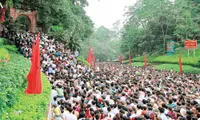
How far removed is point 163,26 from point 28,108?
1353 inches

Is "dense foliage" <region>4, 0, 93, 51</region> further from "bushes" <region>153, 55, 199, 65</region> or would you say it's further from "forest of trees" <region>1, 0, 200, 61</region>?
"bushes" <region>153, 55, 199, 65</region>

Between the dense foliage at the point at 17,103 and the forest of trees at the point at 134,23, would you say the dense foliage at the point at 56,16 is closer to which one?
the forest of trees at the point at 134,23

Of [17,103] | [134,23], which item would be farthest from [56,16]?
[134,23]

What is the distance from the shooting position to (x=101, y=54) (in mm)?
54625

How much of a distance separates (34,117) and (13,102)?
2.87ft

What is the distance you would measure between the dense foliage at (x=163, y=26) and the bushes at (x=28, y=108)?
28.3 metres

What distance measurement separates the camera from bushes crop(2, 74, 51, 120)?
4947mm

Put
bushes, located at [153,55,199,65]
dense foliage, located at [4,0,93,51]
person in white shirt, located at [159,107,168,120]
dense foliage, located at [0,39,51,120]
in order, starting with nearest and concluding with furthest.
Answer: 1. dense foliage, located at [0,39,51,120]
2. person in white shirt, located at [159,107,168,120]
3. dense foliage, located at [4,0,93,51]
4. bushes, located at [153,55,199,65]

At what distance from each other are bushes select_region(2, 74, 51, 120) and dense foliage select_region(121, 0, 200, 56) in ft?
92.9

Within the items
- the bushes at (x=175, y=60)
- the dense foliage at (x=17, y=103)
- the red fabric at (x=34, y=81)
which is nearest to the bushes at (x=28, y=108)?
the dense foliage at (x=17, y=103)

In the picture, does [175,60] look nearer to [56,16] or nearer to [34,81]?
[56,16]

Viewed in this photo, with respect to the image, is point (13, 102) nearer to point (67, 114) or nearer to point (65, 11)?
point (67, 114)

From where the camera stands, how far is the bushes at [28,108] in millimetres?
4947

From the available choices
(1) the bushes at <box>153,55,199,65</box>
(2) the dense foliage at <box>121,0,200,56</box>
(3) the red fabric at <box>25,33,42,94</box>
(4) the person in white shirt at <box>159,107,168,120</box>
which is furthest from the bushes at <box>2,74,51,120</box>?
(2) the dense foliage at <box>121,0,200,56</box>
